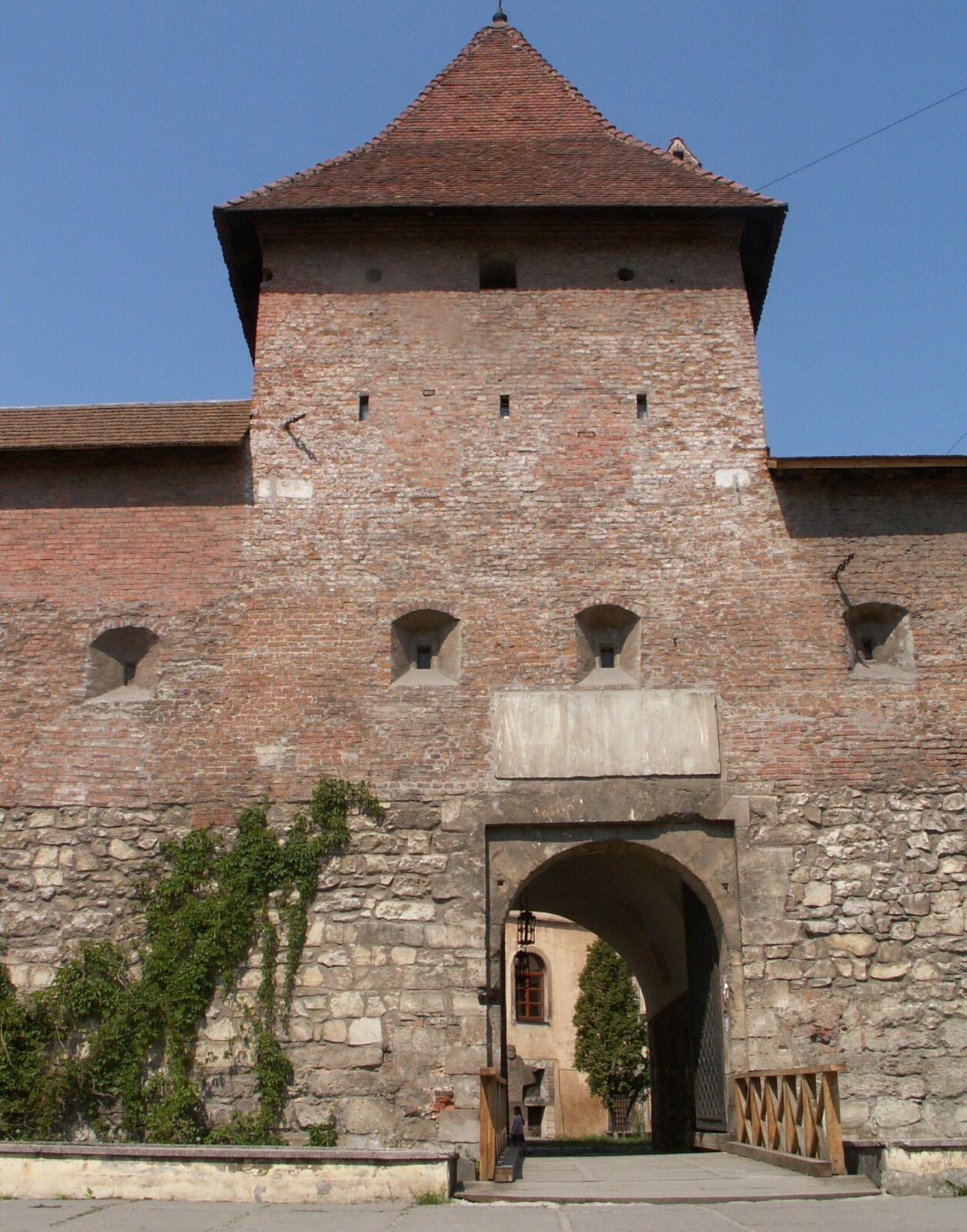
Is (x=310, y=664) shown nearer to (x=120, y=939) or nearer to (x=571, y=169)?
(x=120, y=939)

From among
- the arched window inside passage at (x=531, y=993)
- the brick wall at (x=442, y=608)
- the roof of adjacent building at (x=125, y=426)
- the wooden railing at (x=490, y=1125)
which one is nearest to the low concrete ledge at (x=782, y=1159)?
the brick wall at (x=442, y=608)

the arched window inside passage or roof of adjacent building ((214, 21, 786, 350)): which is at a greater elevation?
roof of adjacent building ((214, 21, 786, 350))

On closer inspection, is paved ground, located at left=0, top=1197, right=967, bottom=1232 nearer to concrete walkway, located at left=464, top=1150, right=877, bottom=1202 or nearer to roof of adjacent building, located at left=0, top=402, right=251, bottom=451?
concrete walkway, located at left=464, top=1150, right=877, bottom=1202

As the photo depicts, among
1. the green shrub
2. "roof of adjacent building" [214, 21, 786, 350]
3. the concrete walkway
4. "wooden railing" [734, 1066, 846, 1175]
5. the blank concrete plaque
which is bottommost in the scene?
the concrete walkway

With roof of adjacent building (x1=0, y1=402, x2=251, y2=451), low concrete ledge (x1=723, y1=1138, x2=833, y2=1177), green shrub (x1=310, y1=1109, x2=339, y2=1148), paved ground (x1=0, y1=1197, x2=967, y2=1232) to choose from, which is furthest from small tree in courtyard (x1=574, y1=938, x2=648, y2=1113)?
paved ground (x1=0, y1=1197, x2=967, y2=1232)

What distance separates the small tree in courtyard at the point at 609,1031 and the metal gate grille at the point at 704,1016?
48.8 ft

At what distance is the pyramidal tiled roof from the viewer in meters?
12.0

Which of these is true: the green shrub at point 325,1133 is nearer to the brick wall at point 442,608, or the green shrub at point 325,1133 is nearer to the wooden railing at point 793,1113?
the brick wall at point 442,608

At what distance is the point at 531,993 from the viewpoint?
27.3 meters

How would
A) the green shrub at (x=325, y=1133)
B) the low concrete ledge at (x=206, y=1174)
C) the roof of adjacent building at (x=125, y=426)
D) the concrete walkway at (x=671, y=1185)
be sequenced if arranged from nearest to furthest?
1. the low concrete ledge at (x=206, y=1174)
2. the concrete walkway at (x=671, y=1185)
3. the green shrub at (x=325, y=1133)
4. the roof of adjacent building at (x=125, y=426)

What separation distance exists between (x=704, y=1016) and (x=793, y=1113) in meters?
2.44

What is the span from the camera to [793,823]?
9570 mm

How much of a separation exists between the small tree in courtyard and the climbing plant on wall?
17668 millimetres

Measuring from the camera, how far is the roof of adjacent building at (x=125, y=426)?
35.4ft
